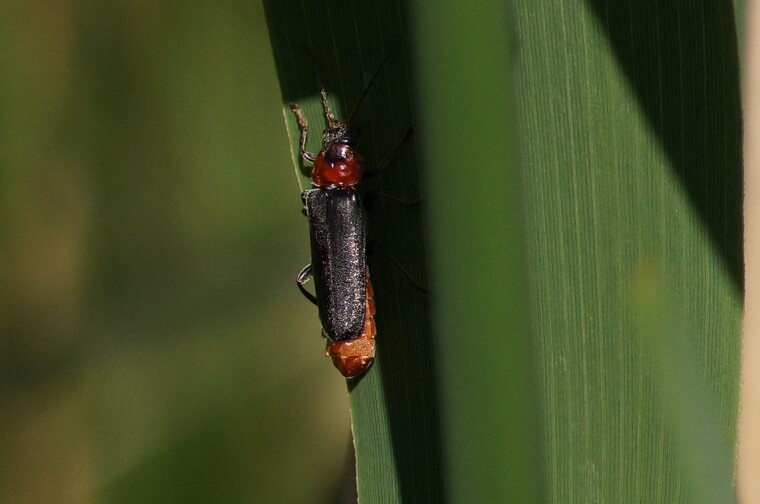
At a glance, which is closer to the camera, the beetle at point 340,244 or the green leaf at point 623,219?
the green leaf at point 623,219

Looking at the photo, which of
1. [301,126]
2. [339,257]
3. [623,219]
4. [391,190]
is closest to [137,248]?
[339,257]

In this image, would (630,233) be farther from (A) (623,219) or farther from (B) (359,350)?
(B) (359,350)

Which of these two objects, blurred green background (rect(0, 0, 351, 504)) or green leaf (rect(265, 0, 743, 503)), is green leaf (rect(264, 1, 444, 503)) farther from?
blurred green background (rect(0, 0, 351, 504))

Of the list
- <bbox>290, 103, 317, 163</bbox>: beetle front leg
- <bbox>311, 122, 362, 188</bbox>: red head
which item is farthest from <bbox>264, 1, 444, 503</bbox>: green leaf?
<bbox>311, 122, 362, 188</bbox>: red head

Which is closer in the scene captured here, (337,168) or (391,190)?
(391,190)

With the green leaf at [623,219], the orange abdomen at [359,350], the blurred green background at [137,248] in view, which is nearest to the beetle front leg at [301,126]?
the orange abdomen at [359,350]

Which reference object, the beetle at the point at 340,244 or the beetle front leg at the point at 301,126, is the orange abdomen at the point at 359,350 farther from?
the beetle front leg at the point at 301,126

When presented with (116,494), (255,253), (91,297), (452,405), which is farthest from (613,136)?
(116,494)

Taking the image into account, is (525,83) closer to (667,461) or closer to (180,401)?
(667,461)
